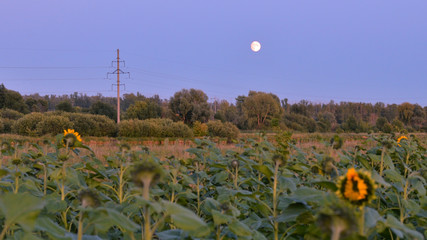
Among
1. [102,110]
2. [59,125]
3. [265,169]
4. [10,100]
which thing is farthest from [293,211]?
[10,100]

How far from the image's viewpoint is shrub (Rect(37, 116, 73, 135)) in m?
16.7

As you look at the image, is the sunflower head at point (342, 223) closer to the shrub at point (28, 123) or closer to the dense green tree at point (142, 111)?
the shrub at point (28, 123)

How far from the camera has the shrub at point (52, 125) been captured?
16719 mm

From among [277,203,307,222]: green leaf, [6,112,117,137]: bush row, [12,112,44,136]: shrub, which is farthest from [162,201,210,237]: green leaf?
[12,112,44,136]: shrub

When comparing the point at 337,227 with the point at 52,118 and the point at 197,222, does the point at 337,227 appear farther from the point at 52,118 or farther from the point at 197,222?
the point at 52,118

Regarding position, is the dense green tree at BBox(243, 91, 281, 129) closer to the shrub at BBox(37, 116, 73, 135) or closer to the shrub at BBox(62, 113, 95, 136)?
the shrub at BBox(62, 113, 95, 136)

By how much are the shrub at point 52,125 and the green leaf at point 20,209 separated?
1753cm

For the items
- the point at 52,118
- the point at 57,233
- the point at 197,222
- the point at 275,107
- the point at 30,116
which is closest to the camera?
the point at 197,222

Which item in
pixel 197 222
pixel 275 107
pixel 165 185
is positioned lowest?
pixel 165 185

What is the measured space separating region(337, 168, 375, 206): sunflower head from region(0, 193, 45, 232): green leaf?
669mm

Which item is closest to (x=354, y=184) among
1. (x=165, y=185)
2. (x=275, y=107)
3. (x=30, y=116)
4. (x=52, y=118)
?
(x=165, y=185)

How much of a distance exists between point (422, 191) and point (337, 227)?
0.98 metres

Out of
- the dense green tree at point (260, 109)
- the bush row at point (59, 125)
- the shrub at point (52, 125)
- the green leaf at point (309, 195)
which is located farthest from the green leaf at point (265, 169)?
the dense green tree at point (260, 109)

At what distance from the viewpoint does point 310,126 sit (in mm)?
44375
